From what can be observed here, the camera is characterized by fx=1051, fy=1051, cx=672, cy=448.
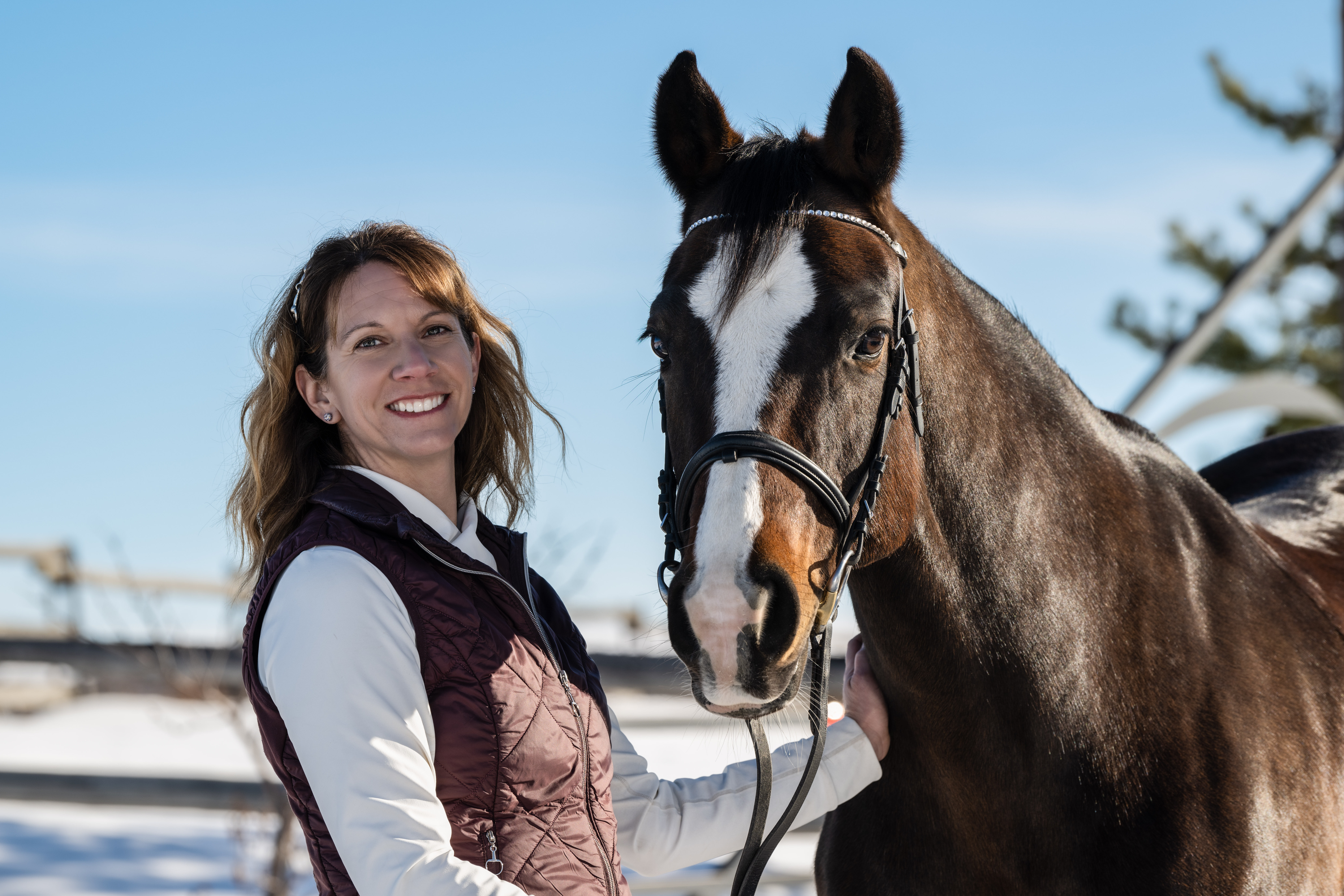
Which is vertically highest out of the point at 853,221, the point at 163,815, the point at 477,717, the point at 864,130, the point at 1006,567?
the point at 864,130

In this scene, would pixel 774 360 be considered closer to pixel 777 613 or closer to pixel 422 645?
pixel 777 613

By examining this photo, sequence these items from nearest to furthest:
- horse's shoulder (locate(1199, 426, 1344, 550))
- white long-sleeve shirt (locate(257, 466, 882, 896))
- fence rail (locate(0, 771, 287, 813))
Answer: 1. white long-sleeve shirt (locate(257, 466, 882, 896))
2. horse's shoulder (locate(1199, 426, 1344, 550))
3. fence rail (locate(0, 771, 287, 813))

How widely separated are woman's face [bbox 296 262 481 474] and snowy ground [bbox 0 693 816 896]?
0.74m

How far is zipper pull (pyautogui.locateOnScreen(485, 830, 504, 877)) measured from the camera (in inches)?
61.3

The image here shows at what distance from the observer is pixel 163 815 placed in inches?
223

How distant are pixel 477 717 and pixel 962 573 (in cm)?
87

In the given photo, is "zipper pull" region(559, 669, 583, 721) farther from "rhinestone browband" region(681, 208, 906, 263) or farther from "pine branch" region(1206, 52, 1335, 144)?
"pine branch" region(1206, 52, 1335, 144)

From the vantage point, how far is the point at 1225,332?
775 inches

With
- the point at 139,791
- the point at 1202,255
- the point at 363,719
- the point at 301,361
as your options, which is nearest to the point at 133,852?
the point at 139,791

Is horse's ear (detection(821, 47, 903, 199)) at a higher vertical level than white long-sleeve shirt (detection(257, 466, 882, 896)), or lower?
higher

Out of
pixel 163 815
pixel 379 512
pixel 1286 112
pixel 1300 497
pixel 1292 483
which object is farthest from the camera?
pixel 1286 112

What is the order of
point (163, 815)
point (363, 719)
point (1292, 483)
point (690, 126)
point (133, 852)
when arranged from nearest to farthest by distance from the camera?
point (363, 719)
point (690, 126)
point (1292, 483)
point (163, 815)
point (133, 852)

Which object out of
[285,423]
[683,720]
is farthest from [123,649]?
[285,423]

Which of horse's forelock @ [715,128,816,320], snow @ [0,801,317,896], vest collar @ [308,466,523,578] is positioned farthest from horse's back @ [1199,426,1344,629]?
snow @ [0,801,317,896]
